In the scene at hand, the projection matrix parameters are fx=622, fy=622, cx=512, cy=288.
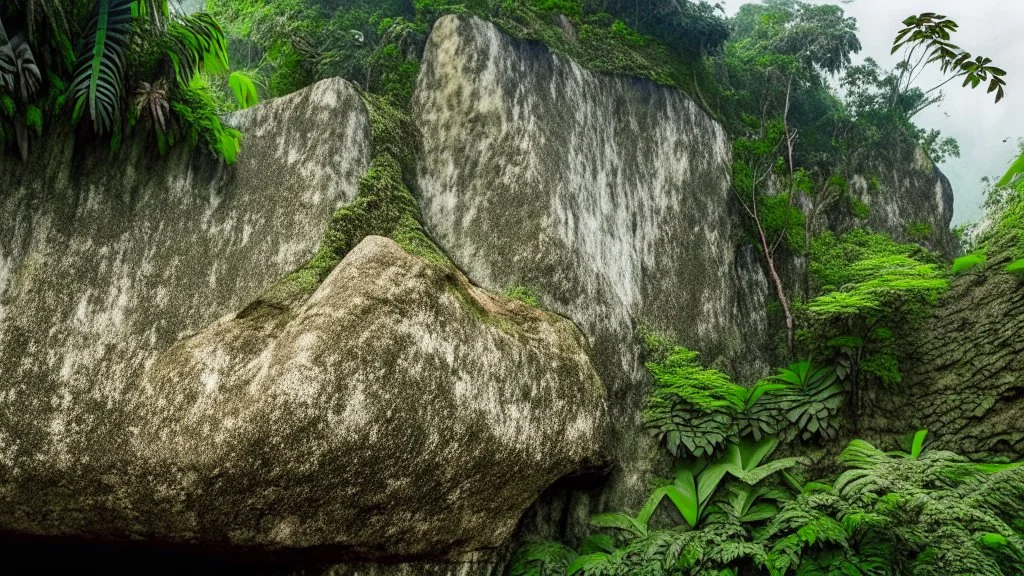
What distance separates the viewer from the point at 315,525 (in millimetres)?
5547

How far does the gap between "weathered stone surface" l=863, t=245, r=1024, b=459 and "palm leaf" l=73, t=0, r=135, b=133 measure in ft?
32.1

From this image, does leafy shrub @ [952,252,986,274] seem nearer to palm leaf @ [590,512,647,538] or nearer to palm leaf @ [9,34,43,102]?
palm leaf @ [590,512,647,538]

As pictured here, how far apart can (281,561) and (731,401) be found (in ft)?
18.2

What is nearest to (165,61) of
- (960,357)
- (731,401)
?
(731,401)

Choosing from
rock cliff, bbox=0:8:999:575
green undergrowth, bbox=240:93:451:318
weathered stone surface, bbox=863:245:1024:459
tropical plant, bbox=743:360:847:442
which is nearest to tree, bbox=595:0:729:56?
rock cliff, bbox=0:8:999:575

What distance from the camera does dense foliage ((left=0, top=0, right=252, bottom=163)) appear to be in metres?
6.45

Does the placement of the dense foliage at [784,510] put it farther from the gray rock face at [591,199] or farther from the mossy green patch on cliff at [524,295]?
the mossy green patch on cliff at [524,295]

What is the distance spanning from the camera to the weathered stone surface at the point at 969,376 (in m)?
7.10

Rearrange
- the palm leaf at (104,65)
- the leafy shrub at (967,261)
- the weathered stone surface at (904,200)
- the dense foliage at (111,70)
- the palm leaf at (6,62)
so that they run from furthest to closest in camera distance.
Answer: the weathered stone surface at (904,200) → the leafy shrub at (967,261) → the palm leaf at (104,65) → the dense foliage at (111,70) → the palm leaf at (6,62)

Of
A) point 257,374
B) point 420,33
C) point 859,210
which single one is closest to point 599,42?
point 420,33

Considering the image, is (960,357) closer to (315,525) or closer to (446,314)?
(446,314)

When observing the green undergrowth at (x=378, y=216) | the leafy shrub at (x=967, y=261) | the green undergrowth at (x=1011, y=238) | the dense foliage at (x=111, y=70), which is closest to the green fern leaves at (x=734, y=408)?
the leafy shrub at (x=967, y=261)

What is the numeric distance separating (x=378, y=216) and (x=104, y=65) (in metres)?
3.32

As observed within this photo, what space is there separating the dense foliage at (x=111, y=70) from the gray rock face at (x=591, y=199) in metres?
3.23
